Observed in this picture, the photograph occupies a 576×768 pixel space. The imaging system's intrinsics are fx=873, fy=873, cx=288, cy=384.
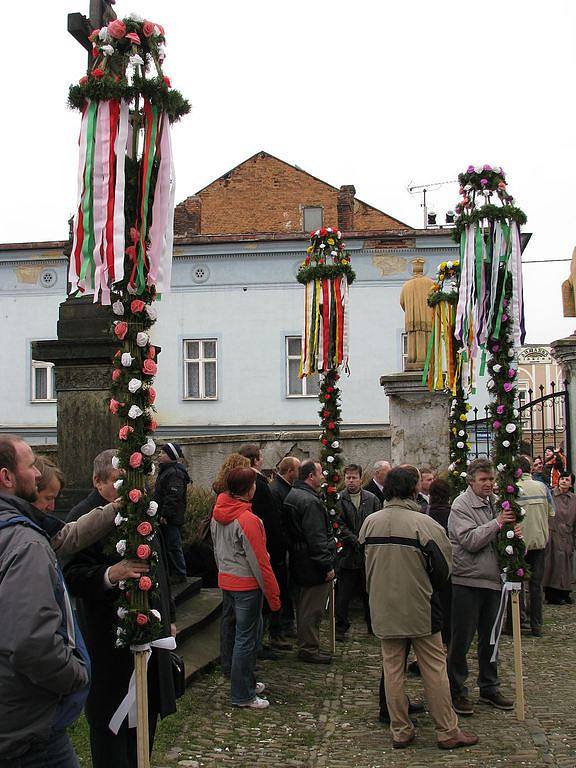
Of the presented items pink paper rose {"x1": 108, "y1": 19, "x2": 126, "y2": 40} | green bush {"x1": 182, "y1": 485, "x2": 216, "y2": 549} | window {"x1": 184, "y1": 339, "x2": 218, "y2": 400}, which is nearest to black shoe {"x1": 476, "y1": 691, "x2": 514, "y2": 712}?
green bush {"x1": 182, "y1": 485, "x2": 216, "y2": 549}

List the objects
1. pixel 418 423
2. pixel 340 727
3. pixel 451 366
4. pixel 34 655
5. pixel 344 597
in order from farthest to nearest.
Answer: pixel 418 423 → pixel 451 366 → pixel 344 597 → pixel 340 727 → pixel 34 655

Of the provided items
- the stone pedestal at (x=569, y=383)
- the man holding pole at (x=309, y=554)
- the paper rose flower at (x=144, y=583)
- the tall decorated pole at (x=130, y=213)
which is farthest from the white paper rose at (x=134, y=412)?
the stone pedestal at (x=569, y=383)

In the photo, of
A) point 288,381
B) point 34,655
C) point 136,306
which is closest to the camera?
point 34,655

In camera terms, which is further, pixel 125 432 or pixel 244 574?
pixel 244 574

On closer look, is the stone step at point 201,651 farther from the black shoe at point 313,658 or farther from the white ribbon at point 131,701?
the white ribbon at point 131,701

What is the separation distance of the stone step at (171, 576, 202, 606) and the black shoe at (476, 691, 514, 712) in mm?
3213

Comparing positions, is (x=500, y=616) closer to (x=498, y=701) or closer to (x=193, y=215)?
(x=498, y=701)

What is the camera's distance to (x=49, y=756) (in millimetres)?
3211

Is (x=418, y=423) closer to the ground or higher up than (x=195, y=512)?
higher up

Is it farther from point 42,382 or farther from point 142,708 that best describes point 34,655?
point 42,382

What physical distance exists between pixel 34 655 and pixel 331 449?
703 cm

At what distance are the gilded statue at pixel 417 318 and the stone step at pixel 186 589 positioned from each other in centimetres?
585

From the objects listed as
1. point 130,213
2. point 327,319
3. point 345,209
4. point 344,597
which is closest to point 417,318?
point 327,319

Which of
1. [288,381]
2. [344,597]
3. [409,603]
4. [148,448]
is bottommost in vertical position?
[344,597]
